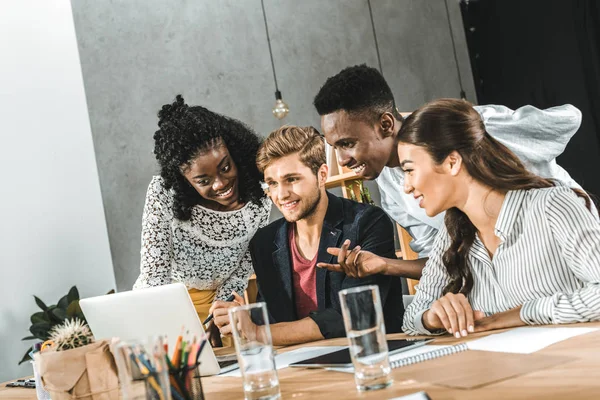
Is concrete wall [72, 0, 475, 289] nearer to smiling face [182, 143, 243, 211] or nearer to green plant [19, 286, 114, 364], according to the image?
green plant [19, 286, 114, 364]

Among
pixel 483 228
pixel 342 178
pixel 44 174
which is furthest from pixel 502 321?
pixel 44 174

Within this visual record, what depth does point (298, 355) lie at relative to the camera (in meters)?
1.79

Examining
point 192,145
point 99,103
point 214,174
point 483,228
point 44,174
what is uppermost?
point 99,103

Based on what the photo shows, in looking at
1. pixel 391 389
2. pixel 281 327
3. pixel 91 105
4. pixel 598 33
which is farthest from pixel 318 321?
pixel 598 33

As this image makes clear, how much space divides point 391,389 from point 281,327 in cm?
97

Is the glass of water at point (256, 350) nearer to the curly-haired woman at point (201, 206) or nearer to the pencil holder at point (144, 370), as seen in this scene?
the pencil holder at point (144, 370)

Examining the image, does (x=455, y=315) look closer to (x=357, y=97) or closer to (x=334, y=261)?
(x=334, y=261)

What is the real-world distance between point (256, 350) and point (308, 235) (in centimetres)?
129

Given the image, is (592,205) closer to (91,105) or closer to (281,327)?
(281,327)

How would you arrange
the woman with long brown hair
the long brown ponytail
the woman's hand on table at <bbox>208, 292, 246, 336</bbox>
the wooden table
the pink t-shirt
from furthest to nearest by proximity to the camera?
the pink t-shirt → the woman's hand on table at <bbox>208, 292, 246, 336</bbox> → the long brown ponytail → the woman with long brown hair → the wooden table

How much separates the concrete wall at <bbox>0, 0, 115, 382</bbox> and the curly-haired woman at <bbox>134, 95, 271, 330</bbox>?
7.00 feet

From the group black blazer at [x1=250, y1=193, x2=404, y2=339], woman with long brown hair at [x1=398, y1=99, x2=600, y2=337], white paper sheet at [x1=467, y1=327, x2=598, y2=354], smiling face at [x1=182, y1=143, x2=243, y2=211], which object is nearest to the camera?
white paper sheet at [x1=467, y1=327, x2=598, y2=354]

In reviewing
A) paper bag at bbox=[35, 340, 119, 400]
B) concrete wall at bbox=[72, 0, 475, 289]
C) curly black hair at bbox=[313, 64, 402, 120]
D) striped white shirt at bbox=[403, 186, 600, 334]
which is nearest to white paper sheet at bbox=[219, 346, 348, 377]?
striped white shirt at bbox=[403, 186, 600, 334]

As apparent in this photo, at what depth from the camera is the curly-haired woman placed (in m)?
2.58
